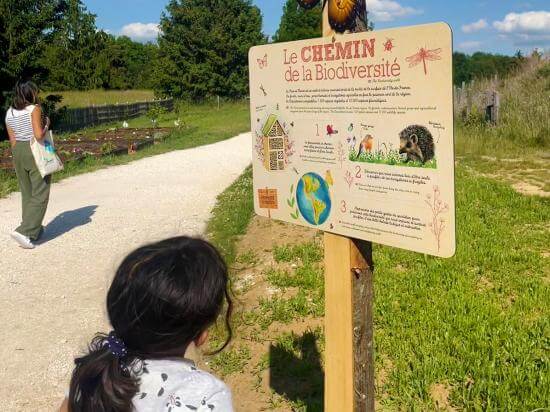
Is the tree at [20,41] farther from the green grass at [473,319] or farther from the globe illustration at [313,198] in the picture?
the globe illustration at [313,198]

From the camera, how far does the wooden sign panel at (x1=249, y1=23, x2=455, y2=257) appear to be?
1.99 meters

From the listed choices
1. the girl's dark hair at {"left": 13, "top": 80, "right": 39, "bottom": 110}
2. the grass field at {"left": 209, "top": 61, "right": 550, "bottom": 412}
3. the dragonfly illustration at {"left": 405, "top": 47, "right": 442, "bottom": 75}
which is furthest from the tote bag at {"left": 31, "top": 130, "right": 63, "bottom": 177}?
the dragonfly illustration at {"left": 405, "top": 47, "right": 442, "bottom": 75}

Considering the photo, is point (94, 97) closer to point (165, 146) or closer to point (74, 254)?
point (165, 146)

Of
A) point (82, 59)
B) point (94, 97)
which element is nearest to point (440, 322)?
point (94, 97)

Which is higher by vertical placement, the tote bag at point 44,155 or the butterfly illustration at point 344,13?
the butterfly illustration at point 344,13

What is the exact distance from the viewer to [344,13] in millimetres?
2316

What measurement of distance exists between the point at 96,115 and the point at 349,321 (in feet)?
89.2

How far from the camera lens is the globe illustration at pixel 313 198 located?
247 cm

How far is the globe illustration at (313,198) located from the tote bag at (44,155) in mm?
4766

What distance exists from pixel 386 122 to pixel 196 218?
605cm

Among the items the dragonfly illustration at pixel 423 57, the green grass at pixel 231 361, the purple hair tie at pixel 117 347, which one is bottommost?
the green grass at pixel 231 361

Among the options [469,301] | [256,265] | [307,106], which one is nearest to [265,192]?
[307,106]

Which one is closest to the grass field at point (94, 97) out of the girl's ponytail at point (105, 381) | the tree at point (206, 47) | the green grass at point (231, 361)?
the tree at point (206, 47)

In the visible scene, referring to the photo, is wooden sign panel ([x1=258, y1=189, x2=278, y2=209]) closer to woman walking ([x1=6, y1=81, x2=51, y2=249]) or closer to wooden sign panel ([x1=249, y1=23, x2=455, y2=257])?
wooden sign panel ([x1=249, y1=23, x2=455, y2=257])
